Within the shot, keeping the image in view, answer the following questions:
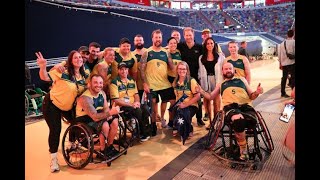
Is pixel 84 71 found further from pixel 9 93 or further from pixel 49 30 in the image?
pixel 49 30

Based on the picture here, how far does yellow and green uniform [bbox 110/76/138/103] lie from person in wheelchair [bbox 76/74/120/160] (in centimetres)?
36

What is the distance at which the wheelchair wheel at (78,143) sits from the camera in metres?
2.63

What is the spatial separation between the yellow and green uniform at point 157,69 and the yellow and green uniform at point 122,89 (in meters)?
0.42

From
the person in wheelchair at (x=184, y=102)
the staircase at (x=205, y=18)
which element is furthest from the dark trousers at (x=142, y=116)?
the staircase at (x=205, y=18)

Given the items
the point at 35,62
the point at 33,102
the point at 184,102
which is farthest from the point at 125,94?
the point at 35,62

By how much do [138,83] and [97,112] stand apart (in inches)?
47.3

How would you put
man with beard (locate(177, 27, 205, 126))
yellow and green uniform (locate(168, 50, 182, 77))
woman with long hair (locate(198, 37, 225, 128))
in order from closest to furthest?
woman with long hair (locate(198, 37, 225, 128)), yellow and green uniform (locate(168, 50, 182, 77)), man with beard (locate(177, 27, 205, 126))

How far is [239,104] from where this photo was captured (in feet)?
9.54

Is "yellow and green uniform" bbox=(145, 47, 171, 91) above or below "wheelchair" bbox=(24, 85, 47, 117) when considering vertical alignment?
above

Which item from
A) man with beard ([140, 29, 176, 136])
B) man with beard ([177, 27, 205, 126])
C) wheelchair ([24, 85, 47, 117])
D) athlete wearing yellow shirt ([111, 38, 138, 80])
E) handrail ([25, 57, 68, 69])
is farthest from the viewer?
handrail ([25, 57, 68, 69])

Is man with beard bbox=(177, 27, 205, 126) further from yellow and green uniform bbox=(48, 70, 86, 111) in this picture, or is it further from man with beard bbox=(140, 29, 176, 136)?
yellow and green uniform bbox=(48, 70, 86, 111)

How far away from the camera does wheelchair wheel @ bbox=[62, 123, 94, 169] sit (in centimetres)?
263

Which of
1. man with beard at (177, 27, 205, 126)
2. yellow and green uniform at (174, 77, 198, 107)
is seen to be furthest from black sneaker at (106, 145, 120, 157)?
Result: man with beard at (177, 27, 205, 126)

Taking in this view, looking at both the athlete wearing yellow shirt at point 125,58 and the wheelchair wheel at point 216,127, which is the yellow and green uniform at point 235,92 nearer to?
the wheelchair wheel at point 216,127
